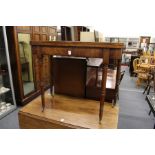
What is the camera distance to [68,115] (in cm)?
148

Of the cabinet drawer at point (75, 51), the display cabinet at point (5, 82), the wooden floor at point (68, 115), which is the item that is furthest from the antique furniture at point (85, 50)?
the display cabinet at point (5, 82)

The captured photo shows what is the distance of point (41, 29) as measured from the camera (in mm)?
3441

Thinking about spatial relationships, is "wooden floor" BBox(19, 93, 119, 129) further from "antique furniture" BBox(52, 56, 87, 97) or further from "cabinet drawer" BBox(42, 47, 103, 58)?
"cabinet drawer" BBox(42, 47, 103, 58)

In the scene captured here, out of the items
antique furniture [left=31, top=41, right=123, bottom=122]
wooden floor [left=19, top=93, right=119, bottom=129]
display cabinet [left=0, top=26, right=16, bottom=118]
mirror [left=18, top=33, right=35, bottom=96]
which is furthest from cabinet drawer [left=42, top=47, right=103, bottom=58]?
mirror [left=18, top=33, right=35, bottom=96]

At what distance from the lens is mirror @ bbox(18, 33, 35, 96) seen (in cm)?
310

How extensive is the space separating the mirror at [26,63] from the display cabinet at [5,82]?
34 cm

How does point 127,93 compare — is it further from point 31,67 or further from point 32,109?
point 32,109

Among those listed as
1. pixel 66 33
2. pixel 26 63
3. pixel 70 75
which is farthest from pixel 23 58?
pixel 70 75

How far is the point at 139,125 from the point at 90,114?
1503mm

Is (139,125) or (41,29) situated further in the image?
(41,29)

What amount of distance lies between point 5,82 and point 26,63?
66 cm

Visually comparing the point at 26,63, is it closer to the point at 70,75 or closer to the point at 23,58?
the point at 23,58

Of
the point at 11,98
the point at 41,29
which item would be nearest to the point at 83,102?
the point at 11,98

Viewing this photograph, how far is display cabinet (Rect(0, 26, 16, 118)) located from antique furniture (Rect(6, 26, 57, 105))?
0.09 metres
